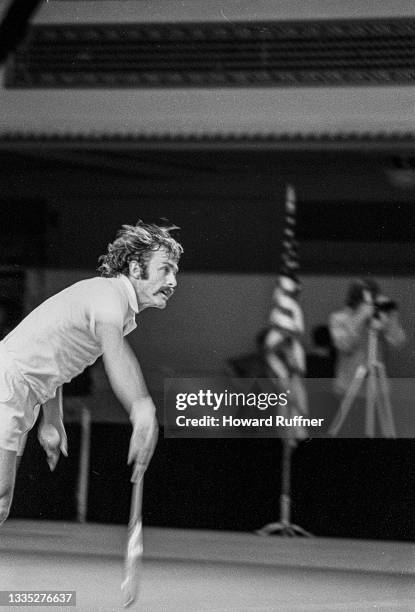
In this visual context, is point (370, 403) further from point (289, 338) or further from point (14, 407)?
point (14, 407)

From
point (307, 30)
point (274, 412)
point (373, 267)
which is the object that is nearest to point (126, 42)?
point (307, 30)

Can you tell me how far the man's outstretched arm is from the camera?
3.25m

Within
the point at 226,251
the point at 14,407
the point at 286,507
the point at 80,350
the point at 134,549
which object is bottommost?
the point at 134,549

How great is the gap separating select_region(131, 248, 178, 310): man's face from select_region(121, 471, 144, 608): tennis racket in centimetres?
60

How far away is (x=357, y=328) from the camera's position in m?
3.22

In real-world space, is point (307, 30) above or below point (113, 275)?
above

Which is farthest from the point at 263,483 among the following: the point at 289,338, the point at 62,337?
the point at 62,337

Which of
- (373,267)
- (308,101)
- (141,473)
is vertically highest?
(308,101)

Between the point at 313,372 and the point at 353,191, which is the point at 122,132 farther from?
the point at 313,372

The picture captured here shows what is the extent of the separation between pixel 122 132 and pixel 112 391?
2.94 feet

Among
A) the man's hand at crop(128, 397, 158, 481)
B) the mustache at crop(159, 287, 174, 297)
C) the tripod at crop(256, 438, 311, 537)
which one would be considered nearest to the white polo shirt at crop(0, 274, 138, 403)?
the mustache at crop(159, 287, 174, 297)

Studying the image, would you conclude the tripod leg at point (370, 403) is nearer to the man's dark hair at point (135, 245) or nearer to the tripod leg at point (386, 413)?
the tripod leg at point (386, 413)

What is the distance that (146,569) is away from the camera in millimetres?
3281

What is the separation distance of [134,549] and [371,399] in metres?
0.97
